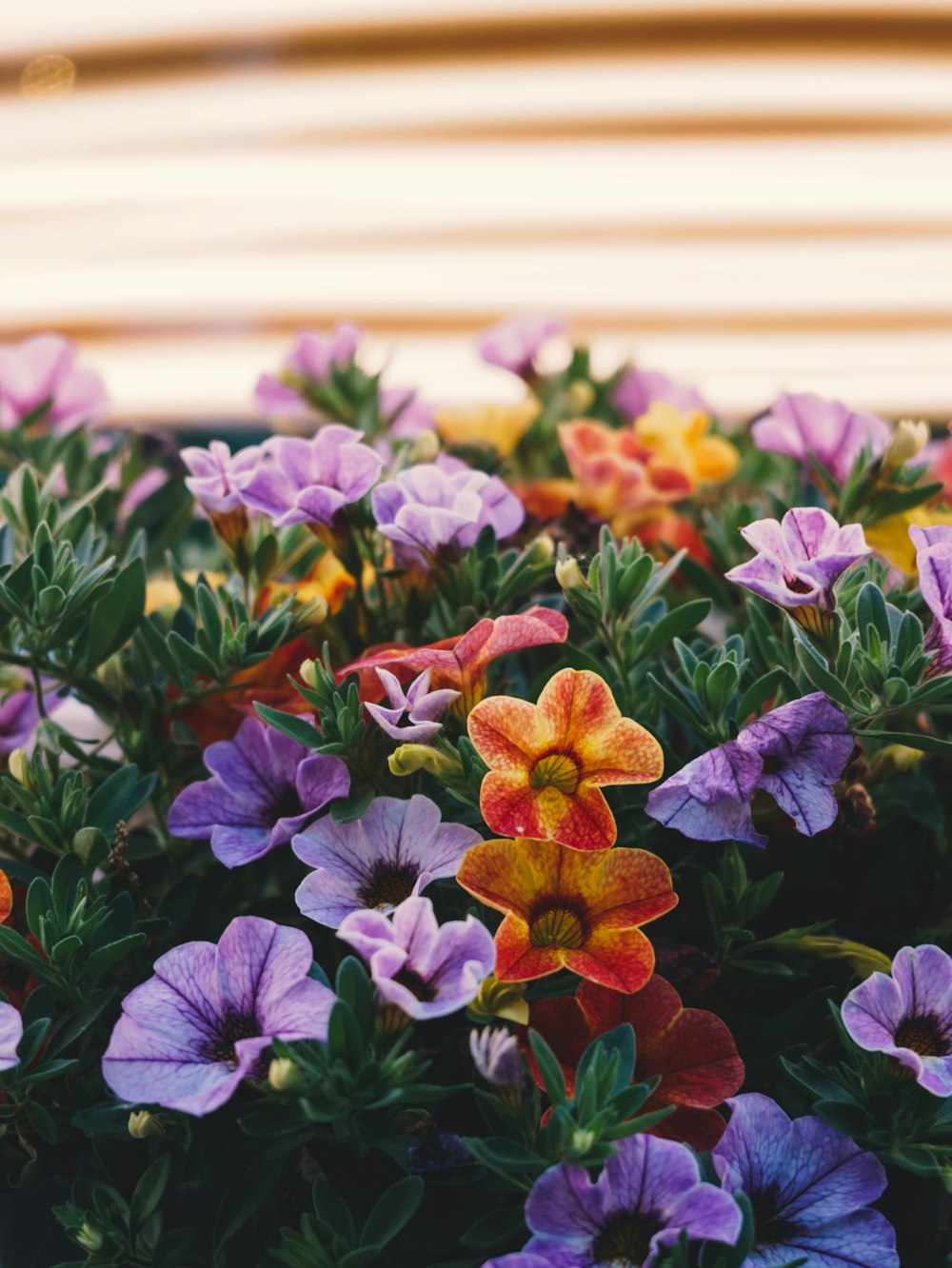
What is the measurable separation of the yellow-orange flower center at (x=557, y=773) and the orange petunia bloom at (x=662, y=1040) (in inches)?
3.7

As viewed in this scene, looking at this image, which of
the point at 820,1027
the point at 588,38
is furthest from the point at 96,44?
the point at 820,1027

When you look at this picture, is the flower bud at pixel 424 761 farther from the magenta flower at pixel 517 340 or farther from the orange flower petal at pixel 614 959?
the magenta flower at pixel 517 340

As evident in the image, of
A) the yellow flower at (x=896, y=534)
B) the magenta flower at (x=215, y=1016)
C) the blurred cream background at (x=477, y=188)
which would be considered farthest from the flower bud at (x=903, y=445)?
the blurred cream background at (x=477, y=188)

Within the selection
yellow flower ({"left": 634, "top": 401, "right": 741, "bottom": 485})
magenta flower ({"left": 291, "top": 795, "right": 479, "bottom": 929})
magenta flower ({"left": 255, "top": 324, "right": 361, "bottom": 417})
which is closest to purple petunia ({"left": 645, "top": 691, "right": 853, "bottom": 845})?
magenta flower ({"left": 291, "top": 795, "right": 479, "bottom": 929})

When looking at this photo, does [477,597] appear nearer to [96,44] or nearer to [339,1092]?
[339,1092]

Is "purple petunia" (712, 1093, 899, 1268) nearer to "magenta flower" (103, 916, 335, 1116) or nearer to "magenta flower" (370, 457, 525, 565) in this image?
"magenta flower" (103, 916, 335, 1116)

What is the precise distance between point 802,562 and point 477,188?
130cm

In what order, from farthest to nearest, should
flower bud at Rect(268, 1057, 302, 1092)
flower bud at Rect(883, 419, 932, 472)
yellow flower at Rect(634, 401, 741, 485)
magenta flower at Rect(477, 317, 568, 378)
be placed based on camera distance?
magenta flower at Rect(477, 317, 568, 378) → yellow flower at Rect(634, 401, 741, 485) → flower bud at Rect(883, 419, 932, 472) → flower bud at Rect(268, 1057, 302, 1092)

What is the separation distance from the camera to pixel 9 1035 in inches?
19.7

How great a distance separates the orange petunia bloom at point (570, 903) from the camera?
503 mm

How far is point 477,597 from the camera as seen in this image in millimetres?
654

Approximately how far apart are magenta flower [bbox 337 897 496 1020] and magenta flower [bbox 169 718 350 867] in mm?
114

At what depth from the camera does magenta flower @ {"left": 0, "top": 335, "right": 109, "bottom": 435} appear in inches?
36.9

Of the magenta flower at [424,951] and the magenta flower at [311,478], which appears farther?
the magenta flower at [311,478]
